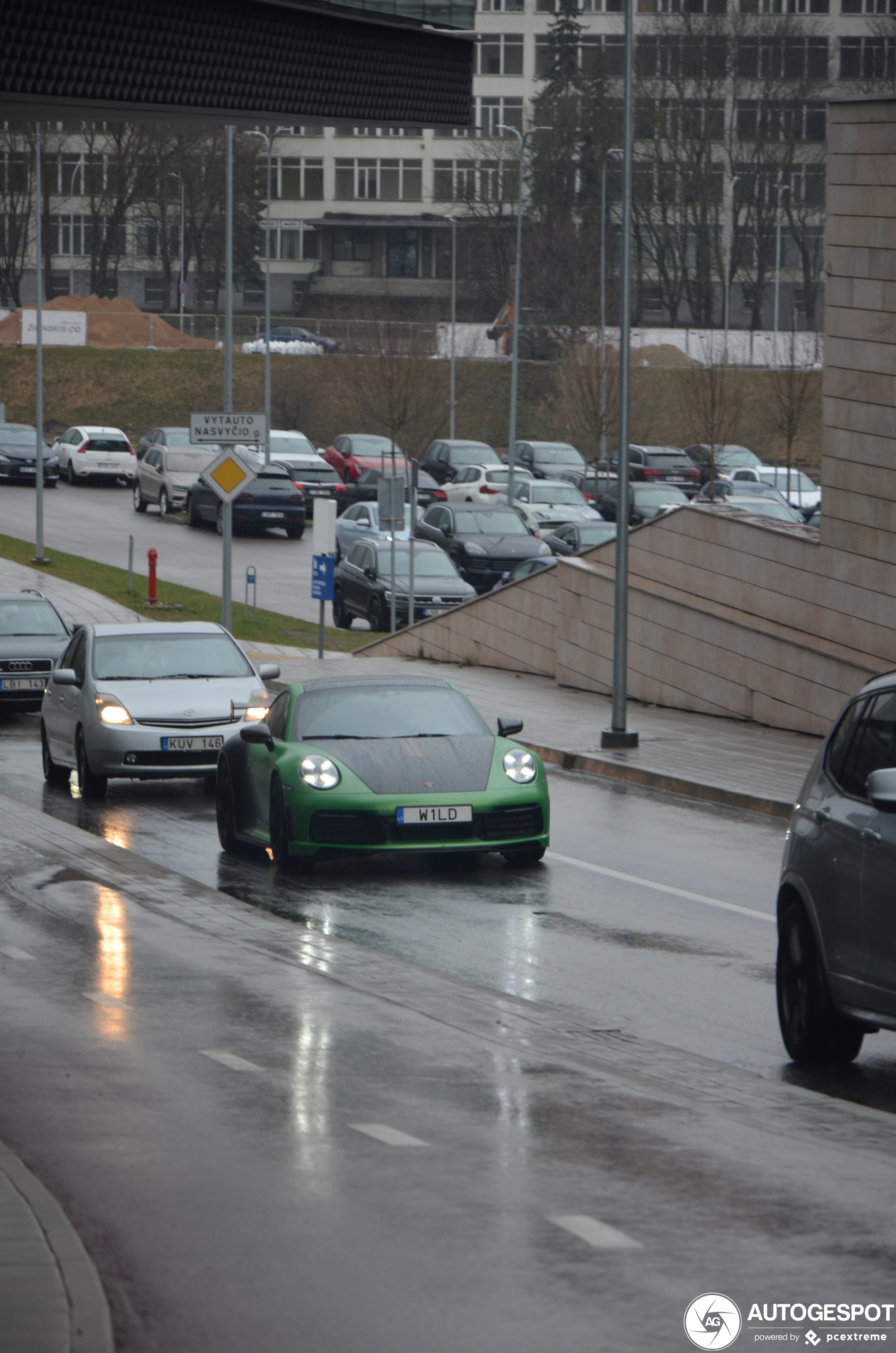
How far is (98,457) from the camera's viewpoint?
60.7 m

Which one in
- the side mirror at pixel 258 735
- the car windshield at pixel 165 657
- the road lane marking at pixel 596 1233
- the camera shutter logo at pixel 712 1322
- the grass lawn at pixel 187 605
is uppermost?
the camera shutter logo at pixel 712 1322

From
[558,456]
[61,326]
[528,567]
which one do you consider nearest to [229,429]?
[528,567]

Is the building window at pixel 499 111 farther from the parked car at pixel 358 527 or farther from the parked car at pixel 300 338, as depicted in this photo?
Result: the parked car at pixel 358 527

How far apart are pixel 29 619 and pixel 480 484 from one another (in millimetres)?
29901

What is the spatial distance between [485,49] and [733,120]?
15987 mm

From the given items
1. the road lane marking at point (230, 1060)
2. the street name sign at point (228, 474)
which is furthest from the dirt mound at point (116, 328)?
the road lane marking at point (230, 1060)

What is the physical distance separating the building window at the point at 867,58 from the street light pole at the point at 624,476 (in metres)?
78.7

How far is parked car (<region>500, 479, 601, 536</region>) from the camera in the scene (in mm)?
50156

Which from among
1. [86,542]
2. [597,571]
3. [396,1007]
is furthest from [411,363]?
[396,1007]

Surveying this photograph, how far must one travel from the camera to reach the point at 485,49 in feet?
335

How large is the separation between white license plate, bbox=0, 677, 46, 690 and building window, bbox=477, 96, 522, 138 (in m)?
80.6

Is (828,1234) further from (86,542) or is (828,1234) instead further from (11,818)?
(86,542)

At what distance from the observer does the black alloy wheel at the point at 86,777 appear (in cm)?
1762

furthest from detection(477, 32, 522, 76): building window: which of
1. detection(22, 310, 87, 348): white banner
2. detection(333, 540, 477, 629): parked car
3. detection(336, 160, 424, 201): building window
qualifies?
detection(333, 540, 477, 629): parked car
